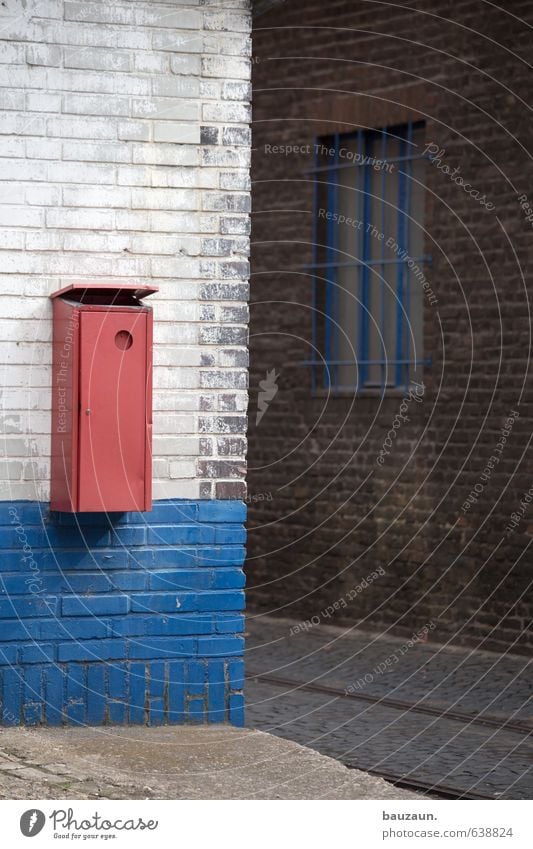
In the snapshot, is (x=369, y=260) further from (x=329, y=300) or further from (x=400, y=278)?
(x=329, y=300)

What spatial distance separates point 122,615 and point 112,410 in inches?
39.2

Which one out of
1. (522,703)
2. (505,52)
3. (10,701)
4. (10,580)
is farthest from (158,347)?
(505,52)

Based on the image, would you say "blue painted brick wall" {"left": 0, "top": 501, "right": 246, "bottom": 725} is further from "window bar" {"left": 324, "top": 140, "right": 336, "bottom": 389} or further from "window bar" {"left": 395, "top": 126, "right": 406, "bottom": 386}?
"window bar" {"left": 324, "top": 140, "right": 336, "bottom": 389}

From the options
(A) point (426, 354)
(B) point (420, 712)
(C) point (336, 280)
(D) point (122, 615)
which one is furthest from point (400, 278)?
(D) point (122, 615)

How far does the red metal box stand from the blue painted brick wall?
0.26 metres

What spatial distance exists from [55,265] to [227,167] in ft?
3.17

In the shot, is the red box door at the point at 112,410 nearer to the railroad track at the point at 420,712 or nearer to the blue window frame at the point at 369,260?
the railroad track at the point at 420,712

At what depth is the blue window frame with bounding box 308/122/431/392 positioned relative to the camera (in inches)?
501

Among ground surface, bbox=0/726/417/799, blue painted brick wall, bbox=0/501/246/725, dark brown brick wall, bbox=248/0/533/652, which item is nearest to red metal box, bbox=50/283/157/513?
blue painted brick wall, bbox=0/501/246/725

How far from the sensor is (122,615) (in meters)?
7.29

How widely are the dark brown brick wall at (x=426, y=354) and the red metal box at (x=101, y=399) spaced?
16.9ft

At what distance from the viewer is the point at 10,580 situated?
7113mm

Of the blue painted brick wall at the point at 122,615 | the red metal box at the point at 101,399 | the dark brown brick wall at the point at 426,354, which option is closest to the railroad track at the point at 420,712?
the blue painted brick wall at the point at 122,615

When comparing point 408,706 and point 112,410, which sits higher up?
point 112,410
